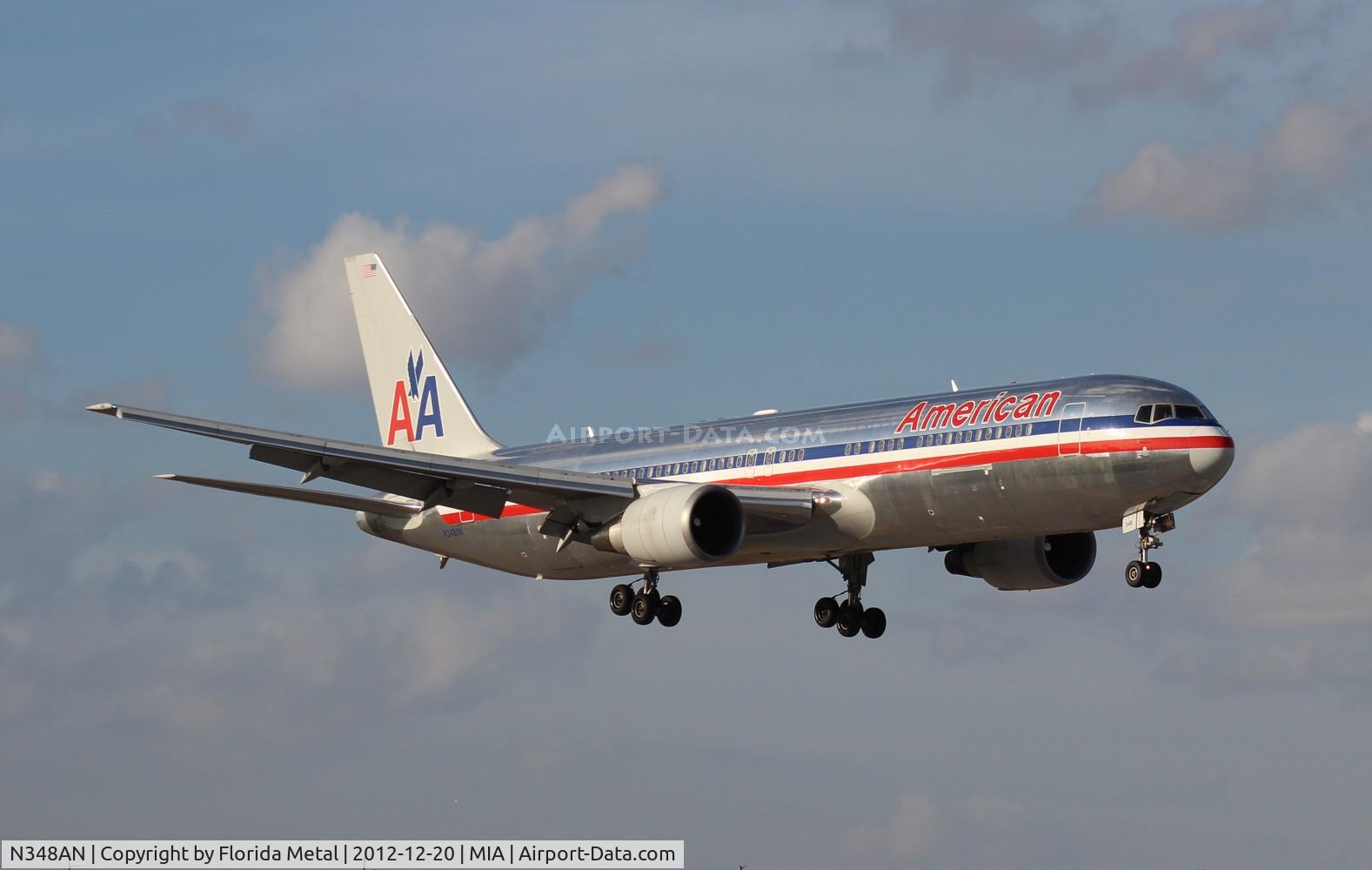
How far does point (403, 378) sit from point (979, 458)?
24.8 metres

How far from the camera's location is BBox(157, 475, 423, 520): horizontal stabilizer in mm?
49219

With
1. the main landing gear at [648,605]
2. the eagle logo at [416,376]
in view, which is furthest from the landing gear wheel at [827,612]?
the eagle logo at [416,376]

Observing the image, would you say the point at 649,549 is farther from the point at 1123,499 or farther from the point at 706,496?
the point at 1123,499

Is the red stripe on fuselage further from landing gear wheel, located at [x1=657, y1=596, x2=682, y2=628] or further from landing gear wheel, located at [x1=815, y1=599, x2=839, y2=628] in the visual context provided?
landing gear wheel, located at [x1=815, y1=599, x2=839, y2=628]

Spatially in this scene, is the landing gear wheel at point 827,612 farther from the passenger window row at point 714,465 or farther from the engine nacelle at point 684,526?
the engine nacelle at point 684,526

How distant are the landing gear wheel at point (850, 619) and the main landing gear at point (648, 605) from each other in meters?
5.64

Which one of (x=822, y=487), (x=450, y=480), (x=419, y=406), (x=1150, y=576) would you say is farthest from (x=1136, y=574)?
(x=419, y=406)

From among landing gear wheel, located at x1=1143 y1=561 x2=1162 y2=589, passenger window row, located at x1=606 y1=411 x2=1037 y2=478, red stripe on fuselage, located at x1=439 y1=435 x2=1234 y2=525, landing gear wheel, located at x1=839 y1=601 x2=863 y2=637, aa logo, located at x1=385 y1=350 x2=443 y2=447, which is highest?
aa logo, located at x1=385 y1=350 x2=443 y2=447

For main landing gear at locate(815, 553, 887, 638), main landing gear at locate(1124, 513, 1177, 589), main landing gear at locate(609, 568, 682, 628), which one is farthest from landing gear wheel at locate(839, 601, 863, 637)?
main landing gear at locate(1124, 513, 1177, 589)

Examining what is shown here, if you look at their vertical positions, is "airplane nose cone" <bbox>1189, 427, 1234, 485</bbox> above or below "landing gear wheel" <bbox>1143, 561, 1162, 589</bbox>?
above

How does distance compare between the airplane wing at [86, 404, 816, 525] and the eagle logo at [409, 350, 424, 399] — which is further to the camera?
the eagle logo at [409, 350, 424, 399]

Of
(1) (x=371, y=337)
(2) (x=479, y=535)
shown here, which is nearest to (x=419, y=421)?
(1) (x=371, y=337)

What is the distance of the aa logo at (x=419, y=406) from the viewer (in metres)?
63.9

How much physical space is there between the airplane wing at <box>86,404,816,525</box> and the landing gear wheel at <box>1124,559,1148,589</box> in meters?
8.15
